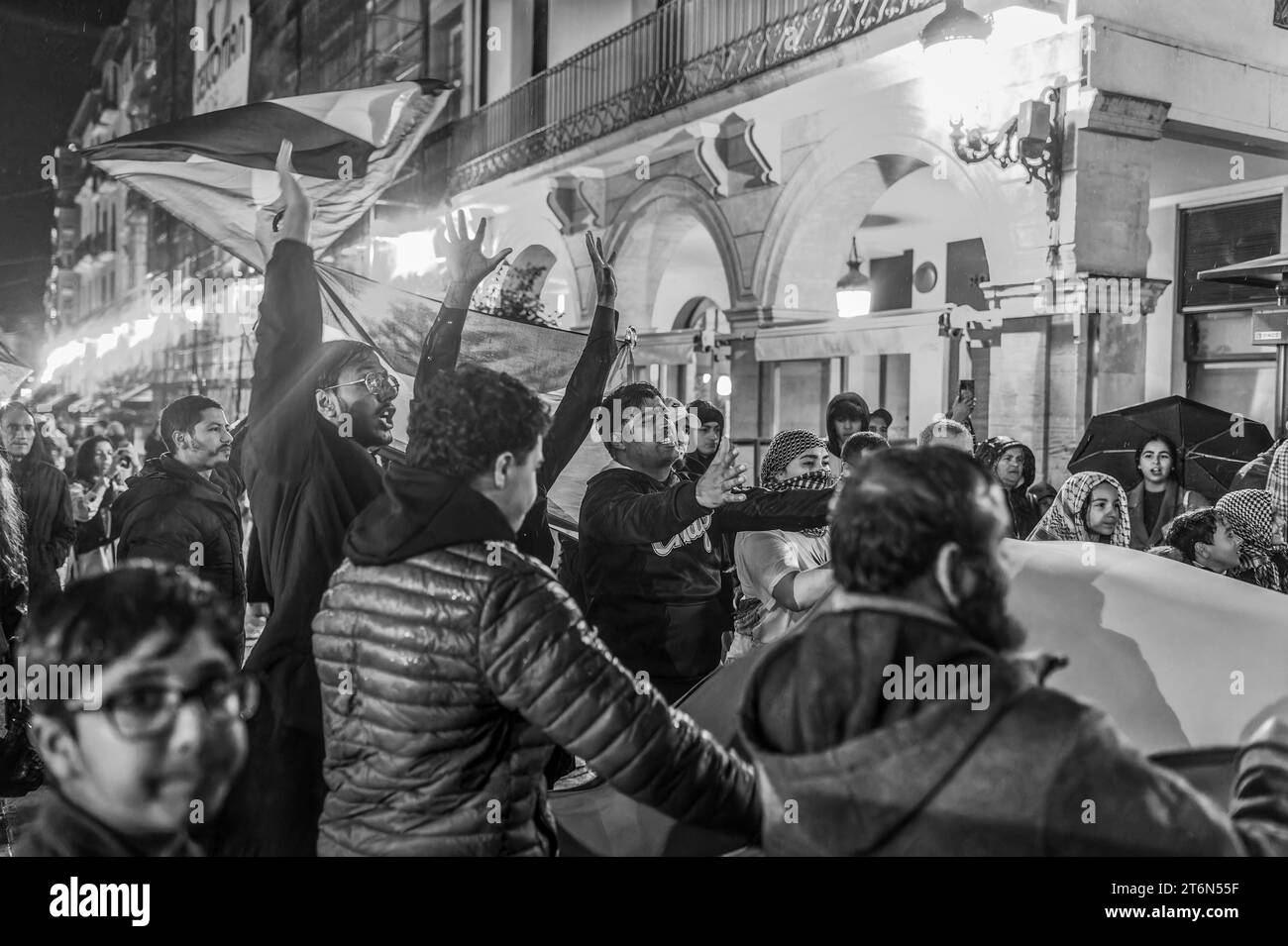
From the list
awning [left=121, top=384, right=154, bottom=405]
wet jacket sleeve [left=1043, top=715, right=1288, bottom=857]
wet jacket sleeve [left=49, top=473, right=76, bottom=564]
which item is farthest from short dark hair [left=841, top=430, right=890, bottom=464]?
awning [left=121, top=384, right=154, bottom=405]

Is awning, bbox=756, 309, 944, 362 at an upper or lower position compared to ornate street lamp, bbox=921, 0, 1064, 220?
lower

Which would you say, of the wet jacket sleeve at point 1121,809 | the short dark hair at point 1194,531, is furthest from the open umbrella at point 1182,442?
the wet jacket sleeve at point 1121,809

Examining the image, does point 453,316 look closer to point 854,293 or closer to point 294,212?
point 294,212

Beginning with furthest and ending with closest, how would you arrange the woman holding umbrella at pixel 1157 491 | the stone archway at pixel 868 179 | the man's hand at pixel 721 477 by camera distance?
the stone archway at pixel 868 179, the woman holding umbrella at pixel 1157 491, the man's hand at pixel 721 477

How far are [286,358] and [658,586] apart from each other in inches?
62.7

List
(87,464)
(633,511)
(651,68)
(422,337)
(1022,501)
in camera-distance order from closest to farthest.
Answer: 1. (633,511)
2. (422,337)
3. (1022,501)
4. (87,464)
5. (651,68)

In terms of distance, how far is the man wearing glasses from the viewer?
9.57 ft

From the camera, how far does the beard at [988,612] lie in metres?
1.64

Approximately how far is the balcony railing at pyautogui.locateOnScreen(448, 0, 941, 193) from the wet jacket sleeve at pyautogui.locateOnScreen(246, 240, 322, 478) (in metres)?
7.19

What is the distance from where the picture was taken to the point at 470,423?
7.09ft

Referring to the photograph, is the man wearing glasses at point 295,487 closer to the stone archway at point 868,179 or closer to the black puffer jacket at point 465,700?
the black puffer jacket at point 465,700

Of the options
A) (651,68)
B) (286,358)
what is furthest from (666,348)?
(286,358)

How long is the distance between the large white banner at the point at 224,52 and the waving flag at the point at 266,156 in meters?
22.5

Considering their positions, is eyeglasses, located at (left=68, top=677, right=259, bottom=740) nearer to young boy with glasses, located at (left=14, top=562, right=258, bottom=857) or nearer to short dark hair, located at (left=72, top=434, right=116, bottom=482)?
young boy with glasses, located at (left=14, top=562, right=258, bottom=857)
